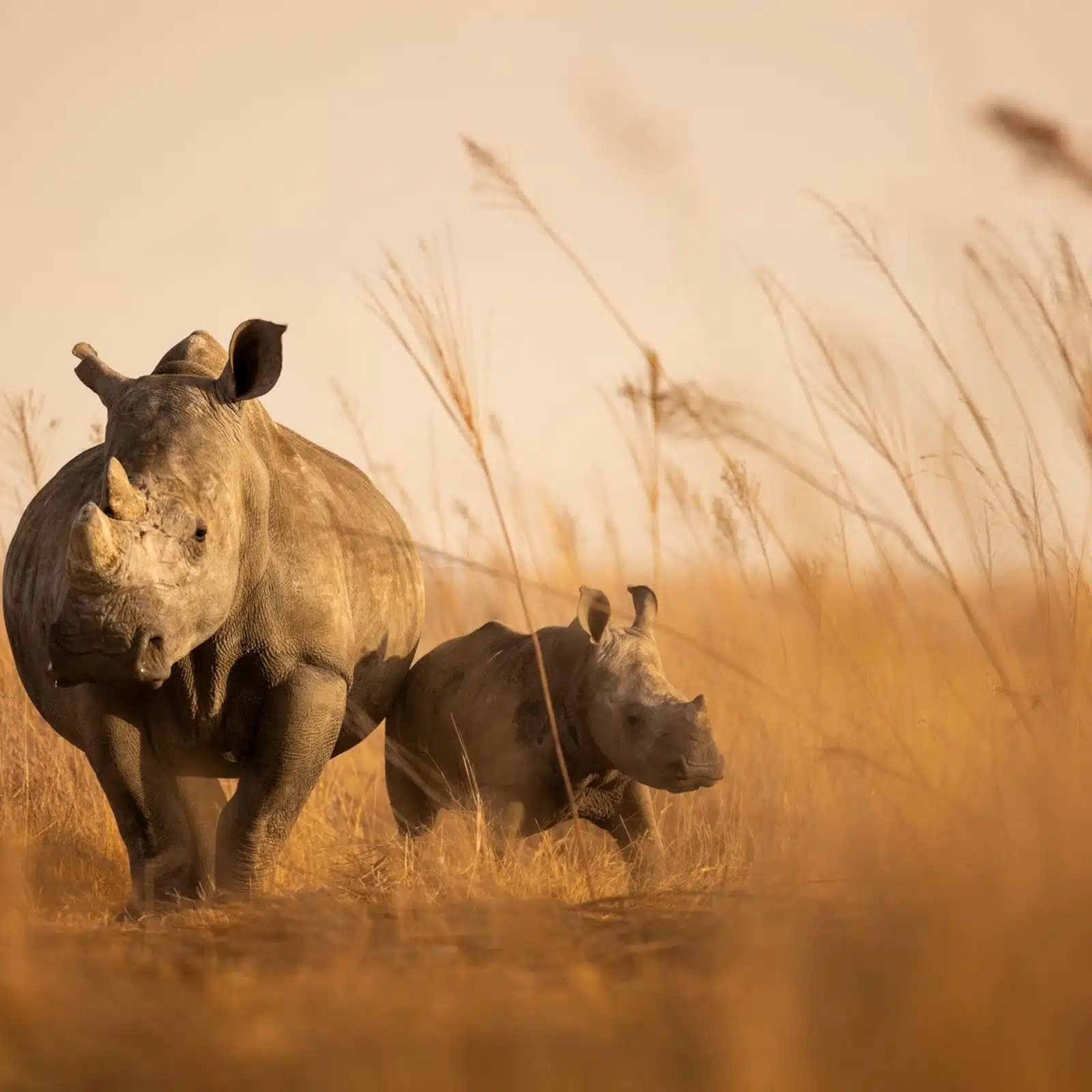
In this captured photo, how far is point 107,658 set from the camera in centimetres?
389

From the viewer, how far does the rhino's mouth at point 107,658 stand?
3857 millimetres

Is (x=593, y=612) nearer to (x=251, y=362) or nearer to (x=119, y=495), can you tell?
(x=251, y=362)

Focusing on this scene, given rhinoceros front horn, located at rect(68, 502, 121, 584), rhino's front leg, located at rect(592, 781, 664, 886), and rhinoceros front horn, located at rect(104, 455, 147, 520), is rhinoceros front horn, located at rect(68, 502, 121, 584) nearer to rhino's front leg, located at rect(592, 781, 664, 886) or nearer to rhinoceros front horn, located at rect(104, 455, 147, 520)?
rhinoceros front horn, located at rect(104, 455, 147, 520)

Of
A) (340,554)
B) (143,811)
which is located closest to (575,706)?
(340,554)

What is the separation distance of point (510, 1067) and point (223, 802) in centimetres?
379

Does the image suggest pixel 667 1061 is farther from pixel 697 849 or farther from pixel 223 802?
pixel 223 802

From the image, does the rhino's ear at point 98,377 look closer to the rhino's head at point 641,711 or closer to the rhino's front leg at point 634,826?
the rhino's head at point 641,711

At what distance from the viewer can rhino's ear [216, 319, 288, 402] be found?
4.55 meters

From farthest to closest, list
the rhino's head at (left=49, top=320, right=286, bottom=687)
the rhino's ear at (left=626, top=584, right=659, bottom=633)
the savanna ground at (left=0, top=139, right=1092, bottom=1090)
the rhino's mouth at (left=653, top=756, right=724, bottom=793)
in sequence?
the rhino's ear at (left=626, top=584, right=659, bottom=633), the rhino's mouth at (left=653, top=756, right=724, bottom=793), the rhino's head at (left=49, top=320, right=286, bottom=687), the savanna ground at (left=0, top=139, right=1092, bottom=1090)

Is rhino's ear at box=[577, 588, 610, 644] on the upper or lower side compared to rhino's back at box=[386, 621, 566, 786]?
upper

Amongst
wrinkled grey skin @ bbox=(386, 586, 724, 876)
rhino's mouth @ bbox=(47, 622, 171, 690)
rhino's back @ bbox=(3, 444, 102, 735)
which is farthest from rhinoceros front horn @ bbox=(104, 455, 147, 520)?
wrinkled grey skin @ bbox=(386, 586, 724, 876)

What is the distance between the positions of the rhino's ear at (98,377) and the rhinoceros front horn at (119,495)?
782 mm

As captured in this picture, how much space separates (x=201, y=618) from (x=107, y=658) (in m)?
0.35

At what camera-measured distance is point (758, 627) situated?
17.9 ft
